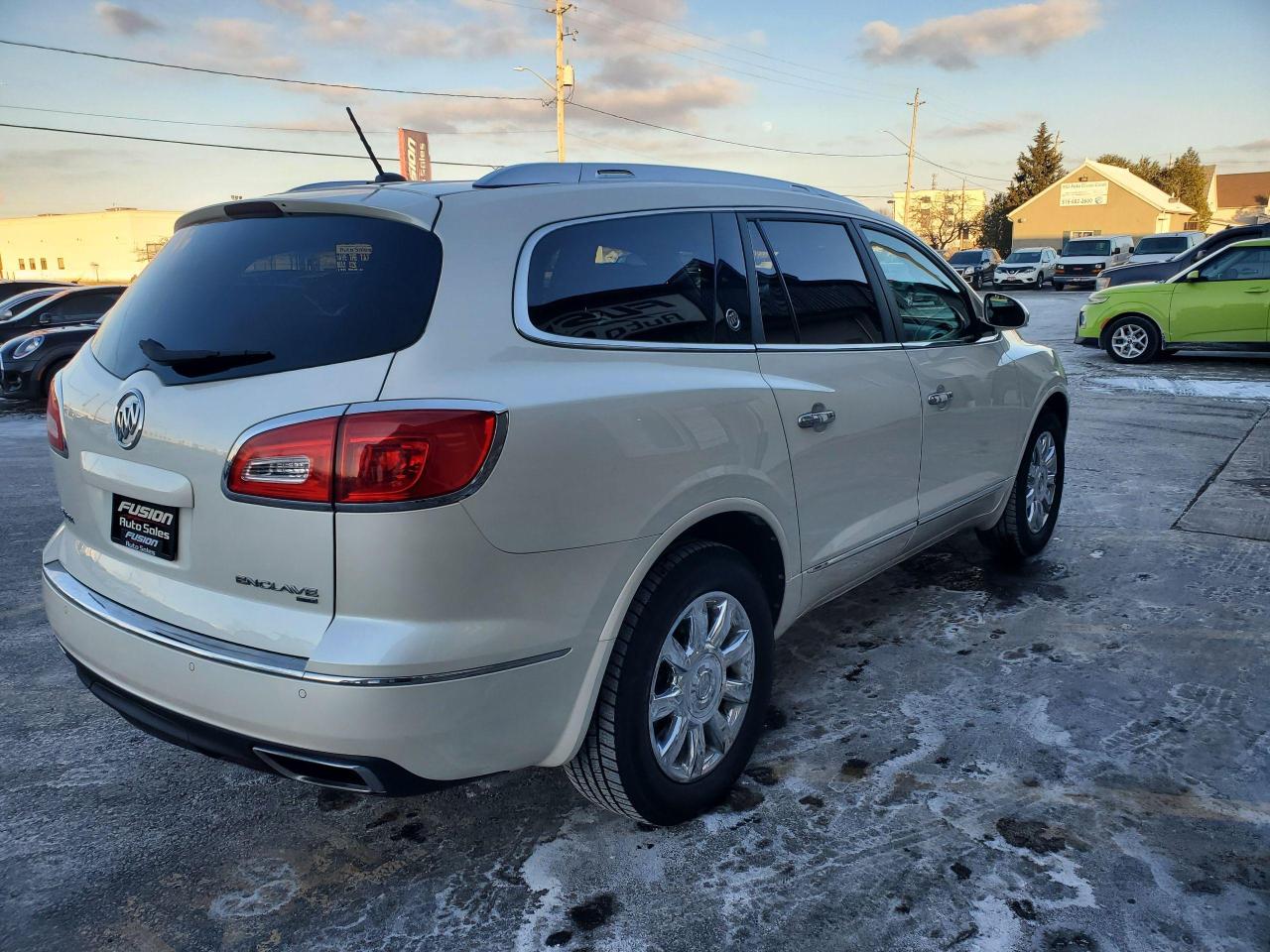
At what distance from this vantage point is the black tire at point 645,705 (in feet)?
7.77

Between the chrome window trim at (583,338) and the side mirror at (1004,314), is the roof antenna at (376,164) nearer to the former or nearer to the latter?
the chrome window trim at (583,338)

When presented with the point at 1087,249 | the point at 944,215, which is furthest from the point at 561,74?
the point at 944,215

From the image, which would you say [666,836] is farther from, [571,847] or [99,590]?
[99,590]

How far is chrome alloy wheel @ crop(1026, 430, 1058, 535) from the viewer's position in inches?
190

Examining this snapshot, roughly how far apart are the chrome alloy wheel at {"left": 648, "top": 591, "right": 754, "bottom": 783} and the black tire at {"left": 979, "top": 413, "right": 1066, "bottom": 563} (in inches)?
93.3

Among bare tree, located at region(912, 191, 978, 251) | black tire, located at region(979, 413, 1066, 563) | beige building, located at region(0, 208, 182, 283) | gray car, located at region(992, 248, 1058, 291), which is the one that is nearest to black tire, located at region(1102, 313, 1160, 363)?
black tire, located at region(979, 413, 1066, 563)

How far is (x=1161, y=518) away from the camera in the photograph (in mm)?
5742

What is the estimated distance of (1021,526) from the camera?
472 centimetres

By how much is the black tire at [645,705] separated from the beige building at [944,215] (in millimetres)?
74224

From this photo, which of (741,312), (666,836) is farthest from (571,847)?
(741,312)

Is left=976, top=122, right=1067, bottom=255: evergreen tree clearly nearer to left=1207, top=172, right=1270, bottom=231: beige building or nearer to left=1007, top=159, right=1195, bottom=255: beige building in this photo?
left=1007, top=159, right=1195, bottom=255: beige building

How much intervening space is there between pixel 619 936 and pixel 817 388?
5.57 feet

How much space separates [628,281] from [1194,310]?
41.3 ft

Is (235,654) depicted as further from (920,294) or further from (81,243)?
(81,243)
